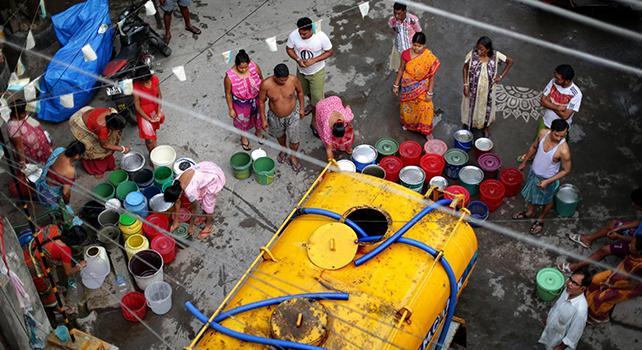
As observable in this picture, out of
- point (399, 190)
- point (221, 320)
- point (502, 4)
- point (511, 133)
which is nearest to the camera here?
point (221, 320)

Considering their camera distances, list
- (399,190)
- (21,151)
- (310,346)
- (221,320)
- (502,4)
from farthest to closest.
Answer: (502,4), (21,151), (399,190), (221,320), (310,346)

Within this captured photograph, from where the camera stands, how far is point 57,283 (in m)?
7.59

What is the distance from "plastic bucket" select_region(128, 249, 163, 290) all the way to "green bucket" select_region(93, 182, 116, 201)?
1144 mm

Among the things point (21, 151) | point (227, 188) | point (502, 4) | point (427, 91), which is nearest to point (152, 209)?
point (227, 188)

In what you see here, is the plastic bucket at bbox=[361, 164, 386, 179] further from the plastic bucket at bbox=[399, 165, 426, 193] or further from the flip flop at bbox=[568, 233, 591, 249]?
the flip flop at bbox=[568, 233, 591, 249]

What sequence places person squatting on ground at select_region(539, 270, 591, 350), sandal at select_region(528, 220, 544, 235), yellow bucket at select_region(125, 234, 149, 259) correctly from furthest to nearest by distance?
sandal at select_region(528, 220, 544, 235) → yellow bucket at select_region(125, 234, 149, 259) → person squatting on ground at select_region(539, 270, 591, 350)

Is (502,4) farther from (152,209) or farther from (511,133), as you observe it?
(152,209)

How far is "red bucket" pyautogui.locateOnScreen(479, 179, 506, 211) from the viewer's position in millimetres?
8391

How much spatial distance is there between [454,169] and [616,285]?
254 cm

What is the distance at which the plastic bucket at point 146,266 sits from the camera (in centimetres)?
754

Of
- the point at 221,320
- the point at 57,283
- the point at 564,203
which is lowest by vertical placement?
the point at 57,283

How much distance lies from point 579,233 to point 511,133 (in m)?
1.87

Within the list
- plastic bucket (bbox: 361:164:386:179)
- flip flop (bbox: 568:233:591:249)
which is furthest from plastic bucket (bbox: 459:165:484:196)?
flip flop (bbox: 568:233:591:249)

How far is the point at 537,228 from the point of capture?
326 inches
